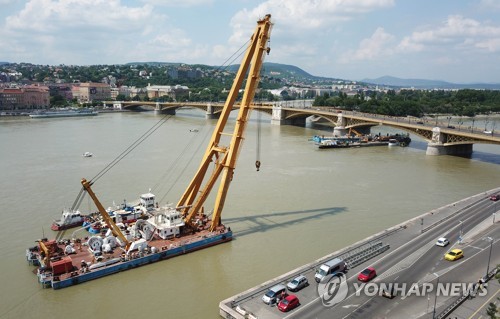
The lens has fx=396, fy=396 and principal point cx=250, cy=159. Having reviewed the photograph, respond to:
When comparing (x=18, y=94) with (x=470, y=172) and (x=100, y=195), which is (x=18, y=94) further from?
(x=470, y=172)

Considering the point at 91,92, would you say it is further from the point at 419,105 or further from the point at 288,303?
the point at 288,303

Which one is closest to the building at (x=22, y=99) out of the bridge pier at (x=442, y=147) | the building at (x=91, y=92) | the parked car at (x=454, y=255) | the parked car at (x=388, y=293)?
the building at (x=91, y=92)

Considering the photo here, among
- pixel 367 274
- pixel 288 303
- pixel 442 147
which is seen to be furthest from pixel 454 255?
pixel 442 147

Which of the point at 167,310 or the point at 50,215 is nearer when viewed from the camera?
the point at 167,310

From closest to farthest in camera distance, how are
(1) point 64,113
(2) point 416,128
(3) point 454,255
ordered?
(3) point 454,255
(2) point 416,128
(1) point 64,113

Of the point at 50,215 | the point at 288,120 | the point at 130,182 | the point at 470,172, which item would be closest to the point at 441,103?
the point at 288,120

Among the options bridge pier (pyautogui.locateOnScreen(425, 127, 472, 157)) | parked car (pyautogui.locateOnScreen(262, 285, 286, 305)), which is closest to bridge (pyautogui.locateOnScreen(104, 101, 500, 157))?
bridge pier (pyautogui.locateOnScreen(425, 127, 472, 157))
